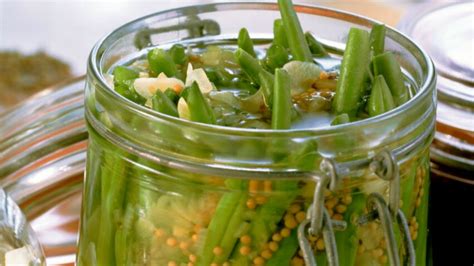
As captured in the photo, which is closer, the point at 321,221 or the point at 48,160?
the point at 321,221

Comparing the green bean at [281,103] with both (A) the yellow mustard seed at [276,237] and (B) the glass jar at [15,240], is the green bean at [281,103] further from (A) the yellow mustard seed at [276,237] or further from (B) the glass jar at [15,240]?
(B) the glass jar at [15,240]

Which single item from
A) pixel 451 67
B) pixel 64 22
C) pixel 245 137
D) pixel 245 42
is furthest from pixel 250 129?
pixel 64 22

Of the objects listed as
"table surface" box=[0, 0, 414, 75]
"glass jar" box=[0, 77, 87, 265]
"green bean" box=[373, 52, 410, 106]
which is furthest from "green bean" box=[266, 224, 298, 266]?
"table surface" box=[0, 0, 414, 75]

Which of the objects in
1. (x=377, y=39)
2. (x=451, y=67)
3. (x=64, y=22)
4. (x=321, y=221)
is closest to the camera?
(x=321, y=221)

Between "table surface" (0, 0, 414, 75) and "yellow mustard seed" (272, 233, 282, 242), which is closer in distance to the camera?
"yellow mustard seed" (272, 233, 282, 242)

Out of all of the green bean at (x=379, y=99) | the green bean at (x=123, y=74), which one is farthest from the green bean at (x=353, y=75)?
the green bean at (x=123, y=74)

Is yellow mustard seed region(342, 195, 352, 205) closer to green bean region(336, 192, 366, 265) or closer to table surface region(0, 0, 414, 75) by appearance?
green bean region(336, 192, 366, 265)

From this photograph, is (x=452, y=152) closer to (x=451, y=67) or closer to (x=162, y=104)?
(x=451, y=67)
